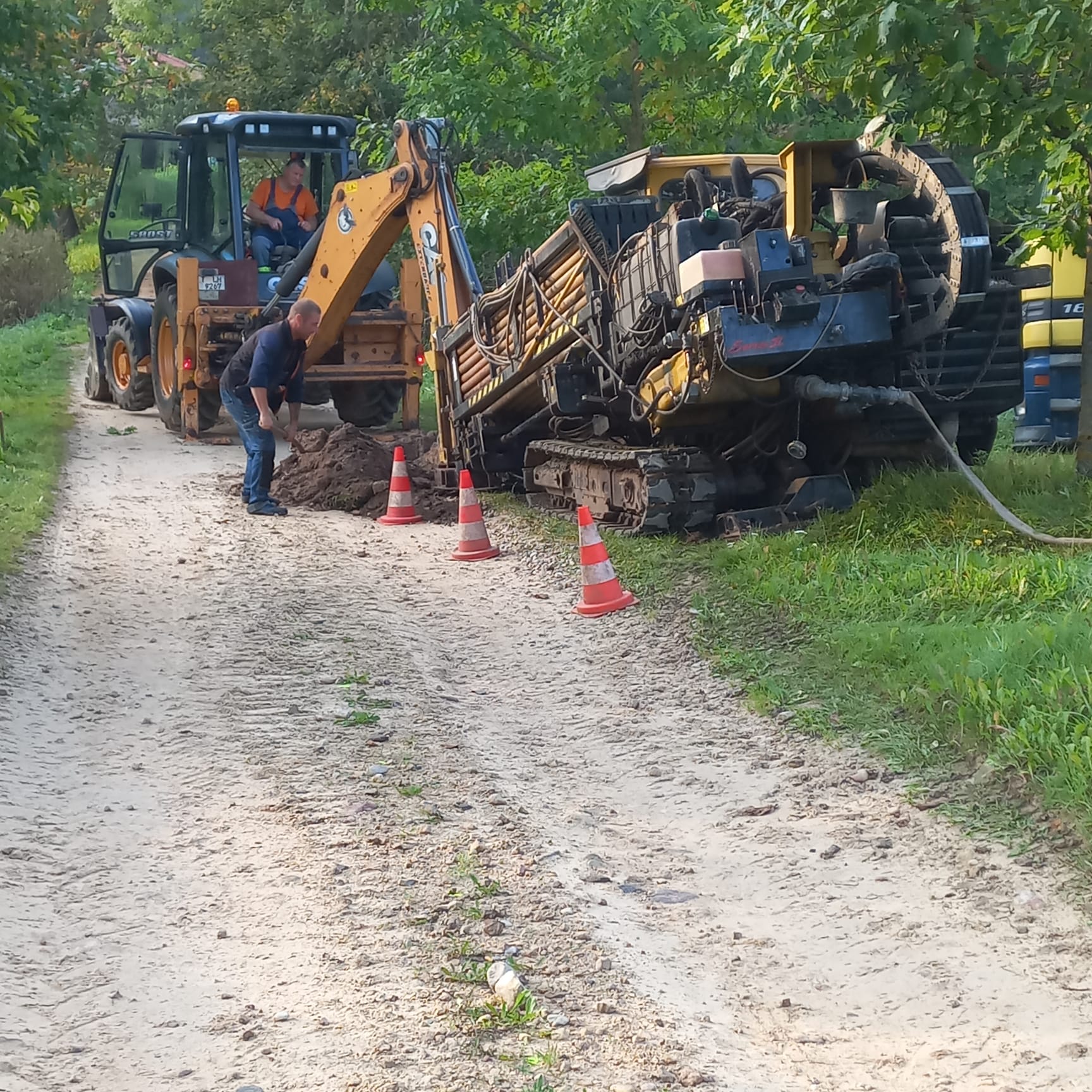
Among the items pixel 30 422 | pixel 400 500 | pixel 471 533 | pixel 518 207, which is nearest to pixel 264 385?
pixel 400 500

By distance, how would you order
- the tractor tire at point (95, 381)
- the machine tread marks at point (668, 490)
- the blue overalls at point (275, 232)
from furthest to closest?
the tractor tire at point (95, 381), the blue overalls at point (275, 232), the machine tread marks at point (668, 490)

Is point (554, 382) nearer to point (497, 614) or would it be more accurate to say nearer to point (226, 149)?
point (497, 614)

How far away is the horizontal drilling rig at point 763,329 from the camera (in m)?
8.29

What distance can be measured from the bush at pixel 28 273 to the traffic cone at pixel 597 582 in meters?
23.4

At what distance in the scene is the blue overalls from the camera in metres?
15.0

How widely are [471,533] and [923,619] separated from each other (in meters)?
3.58

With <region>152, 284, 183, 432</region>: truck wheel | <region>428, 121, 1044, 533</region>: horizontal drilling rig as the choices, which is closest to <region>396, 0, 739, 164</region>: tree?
<region>152, 284, 183, 432</region>: truck wheel

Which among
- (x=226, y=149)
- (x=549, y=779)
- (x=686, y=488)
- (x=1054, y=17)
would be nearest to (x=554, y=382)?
(x=686, y=488)

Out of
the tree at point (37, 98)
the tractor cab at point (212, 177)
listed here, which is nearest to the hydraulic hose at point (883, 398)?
the tree at point (37, 98)

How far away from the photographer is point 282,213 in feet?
49.3

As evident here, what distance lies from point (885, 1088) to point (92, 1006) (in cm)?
199

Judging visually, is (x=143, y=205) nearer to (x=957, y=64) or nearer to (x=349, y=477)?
(x=349, y=477)

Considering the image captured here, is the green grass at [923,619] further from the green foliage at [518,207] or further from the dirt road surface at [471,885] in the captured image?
the green foliage at [518,207]

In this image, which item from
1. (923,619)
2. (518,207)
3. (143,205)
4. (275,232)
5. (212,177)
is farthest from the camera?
(518,207)
